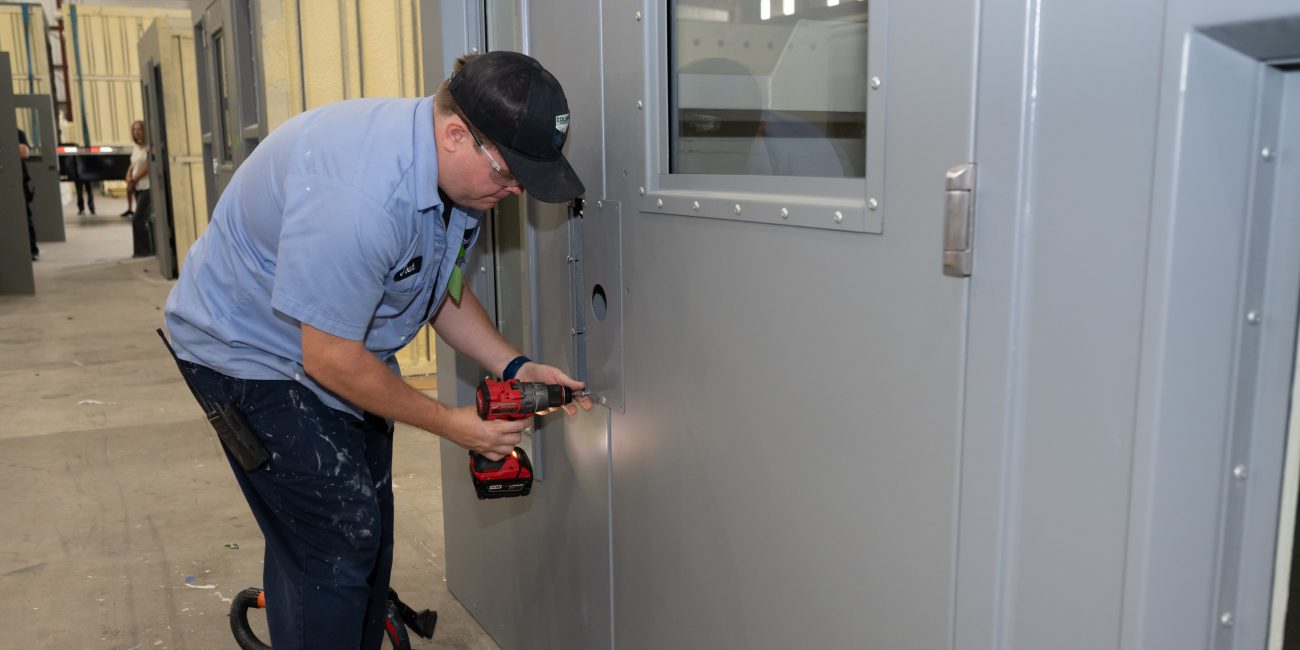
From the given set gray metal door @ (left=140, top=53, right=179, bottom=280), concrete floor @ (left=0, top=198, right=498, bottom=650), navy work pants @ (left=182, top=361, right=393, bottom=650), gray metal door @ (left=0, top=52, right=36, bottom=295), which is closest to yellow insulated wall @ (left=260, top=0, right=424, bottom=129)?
concrete floor @ (left=0, top=198, right=498, bottom=650)

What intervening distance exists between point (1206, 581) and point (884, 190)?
23.8 inches

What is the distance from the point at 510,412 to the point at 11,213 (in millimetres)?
9172

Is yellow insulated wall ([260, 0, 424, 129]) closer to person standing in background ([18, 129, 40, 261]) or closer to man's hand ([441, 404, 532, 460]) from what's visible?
man's hand ([441, 404, 532, 460])

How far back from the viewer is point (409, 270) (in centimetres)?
193

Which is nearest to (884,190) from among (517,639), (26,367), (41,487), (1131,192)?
(1131,192)

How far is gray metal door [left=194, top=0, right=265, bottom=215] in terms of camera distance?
563 centimetres

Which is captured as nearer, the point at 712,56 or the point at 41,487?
the point at 712,56

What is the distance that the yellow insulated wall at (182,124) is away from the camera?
9.28 metres

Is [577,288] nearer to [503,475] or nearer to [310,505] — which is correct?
[503,475]

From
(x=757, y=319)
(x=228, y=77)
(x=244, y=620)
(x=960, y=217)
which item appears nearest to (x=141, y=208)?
(x=228, y=77)

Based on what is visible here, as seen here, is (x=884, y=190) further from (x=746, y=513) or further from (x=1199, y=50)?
(x=746, y=513)

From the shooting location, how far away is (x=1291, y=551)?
3.71 ft

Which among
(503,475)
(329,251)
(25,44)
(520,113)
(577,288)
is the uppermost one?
(25,44)

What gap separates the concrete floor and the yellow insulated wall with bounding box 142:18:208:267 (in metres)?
2.76
